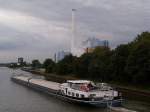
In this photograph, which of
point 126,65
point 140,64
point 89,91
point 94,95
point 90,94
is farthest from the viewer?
point 126,65

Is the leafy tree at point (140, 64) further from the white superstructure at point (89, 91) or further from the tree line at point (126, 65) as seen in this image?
the white superstructure at point (89, 91)

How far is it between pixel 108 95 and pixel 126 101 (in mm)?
4149

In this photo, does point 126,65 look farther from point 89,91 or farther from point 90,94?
point 90,94

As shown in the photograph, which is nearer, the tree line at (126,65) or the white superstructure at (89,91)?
the white superstructure at (89,91)

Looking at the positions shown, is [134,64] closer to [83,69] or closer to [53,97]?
[53,97]

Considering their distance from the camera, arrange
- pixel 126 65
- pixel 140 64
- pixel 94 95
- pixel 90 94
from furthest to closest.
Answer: pixel 126 65, pixel 140 64, pixel 90 94, pixel 94 95

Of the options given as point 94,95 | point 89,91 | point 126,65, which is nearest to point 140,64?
point 126,65

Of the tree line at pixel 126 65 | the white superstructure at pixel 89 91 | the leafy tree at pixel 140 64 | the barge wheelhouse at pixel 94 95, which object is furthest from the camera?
the tree line at pixel 126 65

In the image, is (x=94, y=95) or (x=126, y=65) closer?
(x=94, y=95)

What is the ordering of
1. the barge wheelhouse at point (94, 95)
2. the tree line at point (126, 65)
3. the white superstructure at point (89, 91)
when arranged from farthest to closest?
the tree line at point (126, 65), the white superstructure at point (89, 91), the barge wheelhouse at point (94, 95)

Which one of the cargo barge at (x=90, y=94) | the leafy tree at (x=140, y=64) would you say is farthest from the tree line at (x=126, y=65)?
the cargo barge at (x=90, y=94)

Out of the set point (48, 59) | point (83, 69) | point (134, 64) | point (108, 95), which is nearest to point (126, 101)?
point (108, 95)

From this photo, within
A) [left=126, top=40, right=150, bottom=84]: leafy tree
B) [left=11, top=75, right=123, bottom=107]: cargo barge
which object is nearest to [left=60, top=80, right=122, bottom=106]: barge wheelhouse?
[left=11, top=75, right=123, bottom=107]: cargo barge

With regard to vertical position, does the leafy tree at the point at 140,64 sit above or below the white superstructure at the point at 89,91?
above
